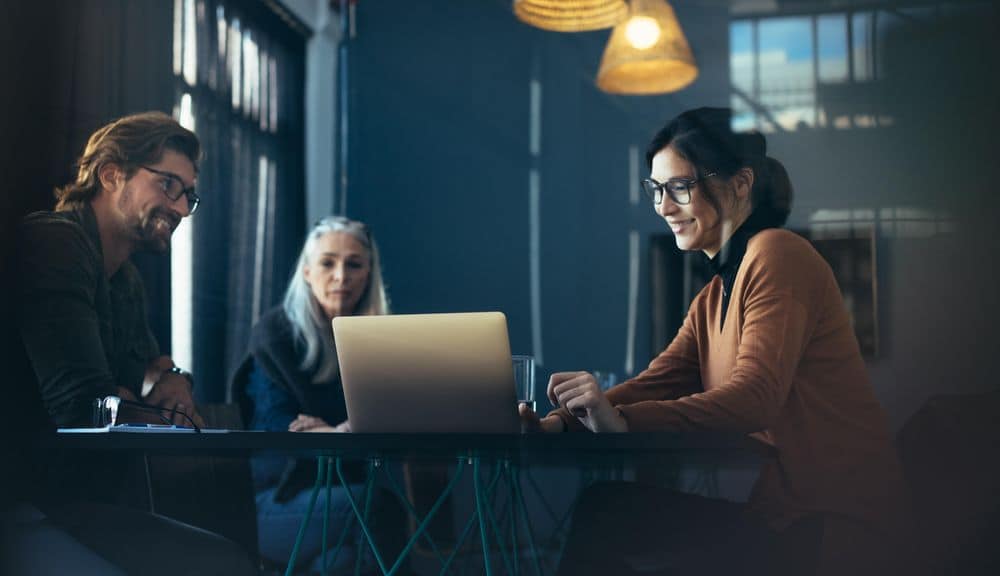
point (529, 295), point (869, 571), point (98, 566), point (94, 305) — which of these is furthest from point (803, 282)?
point (529, 295)

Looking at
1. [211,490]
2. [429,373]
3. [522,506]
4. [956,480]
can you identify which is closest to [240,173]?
[211,490]

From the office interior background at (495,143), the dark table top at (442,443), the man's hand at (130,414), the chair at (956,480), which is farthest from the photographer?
the office interior background at (495,143)

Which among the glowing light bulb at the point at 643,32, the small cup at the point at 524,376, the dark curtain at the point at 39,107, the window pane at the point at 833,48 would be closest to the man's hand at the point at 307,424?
the dark curtain at the point at 39,107

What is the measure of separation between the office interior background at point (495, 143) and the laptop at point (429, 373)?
198 cm

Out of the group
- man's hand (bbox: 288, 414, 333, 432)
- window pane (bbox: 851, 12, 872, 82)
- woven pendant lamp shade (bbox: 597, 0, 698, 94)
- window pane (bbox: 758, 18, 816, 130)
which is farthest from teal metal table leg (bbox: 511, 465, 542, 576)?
window pane (bbox: 851, 12, 872, 82)

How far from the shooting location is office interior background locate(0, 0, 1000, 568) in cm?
350

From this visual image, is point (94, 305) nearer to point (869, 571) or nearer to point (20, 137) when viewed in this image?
point (20, 137)

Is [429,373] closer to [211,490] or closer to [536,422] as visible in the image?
[536,422]

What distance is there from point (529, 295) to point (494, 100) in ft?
3.04

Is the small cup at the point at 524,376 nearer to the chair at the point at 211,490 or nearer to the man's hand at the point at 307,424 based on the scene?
the chair at the point at 211,490

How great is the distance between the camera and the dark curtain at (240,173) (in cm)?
380

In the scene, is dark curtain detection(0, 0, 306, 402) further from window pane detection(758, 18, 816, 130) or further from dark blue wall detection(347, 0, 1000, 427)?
window pane detection(758, 18, 816, 130)

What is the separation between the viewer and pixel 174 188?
2146mm

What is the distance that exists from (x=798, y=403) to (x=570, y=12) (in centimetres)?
183
